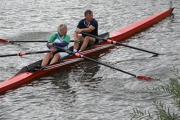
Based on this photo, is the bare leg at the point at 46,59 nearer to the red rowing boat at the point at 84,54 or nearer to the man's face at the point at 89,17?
the red rowing boat at the point at 84,54

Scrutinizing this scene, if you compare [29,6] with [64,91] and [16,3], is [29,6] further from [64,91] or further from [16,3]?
[64,91]

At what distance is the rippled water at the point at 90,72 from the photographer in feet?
39.4

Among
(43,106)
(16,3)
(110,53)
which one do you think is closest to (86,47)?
(110,53)

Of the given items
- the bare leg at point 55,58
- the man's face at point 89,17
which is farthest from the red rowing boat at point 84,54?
the man's face at point 89,17

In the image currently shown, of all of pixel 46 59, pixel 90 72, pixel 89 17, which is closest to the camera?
Result: pixel 46 59

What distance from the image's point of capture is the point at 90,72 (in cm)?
1509

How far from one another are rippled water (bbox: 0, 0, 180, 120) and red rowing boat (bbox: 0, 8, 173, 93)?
240 mm

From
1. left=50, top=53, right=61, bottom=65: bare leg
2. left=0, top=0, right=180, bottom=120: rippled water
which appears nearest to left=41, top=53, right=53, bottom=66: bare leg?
left=50, top=53, right=61, bottom=65: bare leg

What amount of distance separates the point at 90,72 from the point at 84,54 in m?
1.57

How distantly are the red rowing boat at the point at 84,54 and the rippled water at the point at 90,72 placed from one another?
24 cm

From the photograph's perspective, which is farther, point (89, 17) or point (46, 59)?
point (89, 17)

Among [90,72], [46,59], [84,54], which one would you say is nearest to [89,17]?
[84,54]

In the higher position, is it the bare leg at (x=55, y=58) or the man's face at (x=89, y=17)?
the man's face at (x=89, y=17)

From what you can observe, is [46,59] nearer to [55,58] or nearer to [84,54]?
[55,58]
